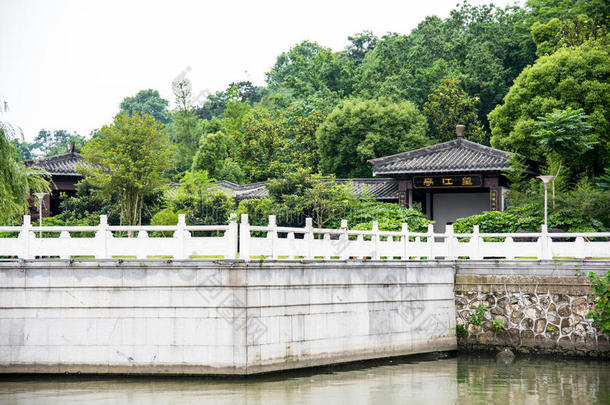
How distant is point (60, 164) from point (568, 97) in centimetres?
2305

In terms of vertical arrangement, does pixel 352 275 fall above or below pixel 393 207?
below

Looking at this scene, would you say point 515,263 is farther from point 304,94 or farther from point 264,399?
point 304,94

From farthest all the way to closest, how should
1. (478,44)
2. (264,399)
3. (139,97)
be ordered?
(139,97) → (478,44) → (264,399)

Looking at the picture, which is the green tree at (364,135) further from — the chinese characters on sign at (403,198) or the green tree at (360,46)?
the green tree at (360,46)

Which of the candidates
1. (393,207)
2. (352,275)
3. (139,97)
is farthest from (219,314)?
(139,97)

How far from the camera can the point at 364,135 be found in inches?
1481

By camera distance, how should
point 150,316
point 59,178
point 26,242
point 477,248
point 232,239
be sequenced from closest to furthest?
point 232,239 < point 150,316 < point 26,242 < point 477,248 < point 59,178

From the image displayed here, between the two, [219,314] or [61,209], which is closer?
[219,314]

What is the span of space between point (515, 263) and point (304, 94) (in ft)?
112

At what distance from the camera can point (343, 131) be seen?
3784 centimetres

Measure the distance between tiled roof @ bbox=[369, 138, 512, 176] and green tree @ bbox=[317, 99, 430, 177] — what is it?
4.14 m

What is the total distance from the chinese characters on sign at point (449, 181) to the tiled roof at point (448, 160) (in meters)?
0.52

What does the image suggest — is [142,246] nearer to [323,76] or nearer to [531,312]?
[531,312]

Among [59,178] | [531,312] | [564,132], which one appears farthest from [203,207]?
[531,312]
